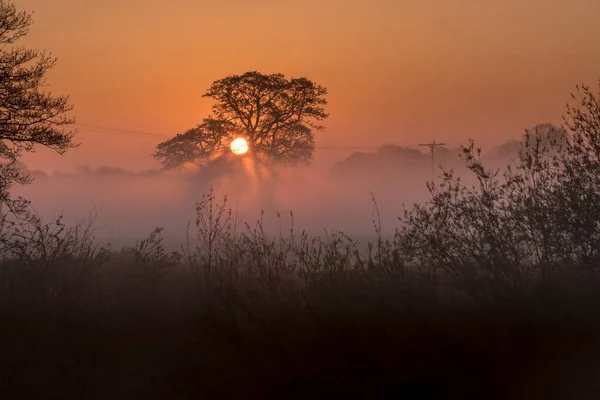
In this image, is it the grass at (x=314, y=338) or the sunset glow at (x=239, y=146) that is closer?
the grass at (x=314, y=338)

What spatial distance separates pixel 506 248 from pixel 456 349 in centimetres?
267

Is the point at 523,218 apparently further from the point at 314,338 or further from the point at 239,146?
the point at 239,146

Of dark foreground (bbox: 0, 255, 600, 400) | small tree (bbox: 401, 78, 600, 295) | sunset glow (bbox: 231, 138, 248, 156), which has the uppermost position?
sunset glow (bbox: 231, 138, 248, 156)

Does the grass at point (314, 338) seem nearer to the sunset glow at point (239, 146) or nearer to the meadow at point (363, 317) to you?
the meadow at point (363, 317)

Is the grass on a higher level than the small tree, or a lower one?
lower

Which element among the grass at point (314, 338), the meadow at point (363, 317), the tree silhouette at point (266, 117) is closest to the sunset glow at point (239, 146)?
the tree silhouette at point (266, 117)

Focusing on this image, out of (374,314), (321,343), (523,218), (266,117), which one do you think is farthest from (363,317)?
(266,117)

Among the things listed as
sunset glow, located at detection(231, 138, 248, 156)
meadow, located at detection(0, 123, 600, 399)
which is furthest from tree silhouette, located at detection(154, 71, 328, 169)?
meadow, located at detection(0, 123, 600, 399)

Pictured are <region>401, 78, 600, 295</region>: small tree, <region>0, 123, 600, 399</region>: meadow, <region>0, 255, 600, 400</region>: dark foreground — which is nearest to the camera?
<region>0, 255, 600, 400</region>: dark foreground

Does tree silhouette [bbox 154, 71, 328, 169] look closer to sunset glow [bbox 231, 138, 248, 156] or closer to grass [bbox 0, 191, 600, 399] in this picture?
sunset glow [bbox 231, 138, 248, 156]

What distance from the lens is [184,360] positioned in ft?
24.4

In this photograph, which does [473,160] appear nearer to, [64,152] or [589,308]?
[589,308]

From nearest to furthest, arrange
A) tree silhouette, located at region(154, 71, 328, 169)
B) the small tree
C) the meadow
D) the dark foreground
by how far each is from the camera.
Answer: the dark foreground
the meadow
the small tree
tree silhouette, located at region(154, 71, 328, 169)

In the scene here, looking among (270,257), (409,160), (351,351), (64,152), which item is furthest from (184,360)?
(409,160)
